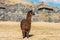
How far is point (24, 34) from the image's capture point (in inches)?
500

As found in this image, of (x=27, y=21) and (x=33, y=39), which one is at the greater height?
(x=27, y=21)

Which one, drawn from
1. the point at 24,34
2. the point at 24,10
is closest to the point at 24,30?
the point at 24,34

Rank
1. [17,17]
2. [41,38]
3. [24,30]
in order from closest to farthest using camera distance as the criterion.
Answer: [41,38] → [24,30] → [17,17]

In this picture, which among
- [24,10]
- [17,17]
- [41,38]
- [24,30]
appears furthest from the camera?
[24,10]

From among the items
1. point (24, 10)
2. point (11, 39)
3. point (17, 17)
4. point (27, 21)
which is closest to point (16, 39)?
point (11, 39)

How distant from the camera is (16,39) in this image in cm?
1212

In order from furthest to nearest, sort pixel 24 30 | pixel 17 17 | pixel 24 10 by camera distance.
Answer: pixel 24 10 < pixel 17 17 < pixel 24 30

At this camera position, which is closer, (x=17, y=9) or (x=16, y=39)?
(x=16, y=39)

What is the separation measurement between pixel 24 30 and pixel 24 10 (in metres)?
27.7

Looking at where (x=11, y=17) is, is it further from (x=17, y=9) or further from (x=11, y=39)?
(x=11, y=39)

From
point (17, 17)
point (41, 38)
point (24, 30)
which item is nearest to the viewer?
point (41, 38)

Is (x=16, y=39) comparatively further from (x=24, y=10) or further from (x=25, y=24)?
(x=24, y=10)

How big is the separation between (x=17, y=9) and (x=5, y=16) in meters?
9.83

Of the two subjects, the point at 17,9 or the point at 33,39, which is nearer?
the point at 33,39
